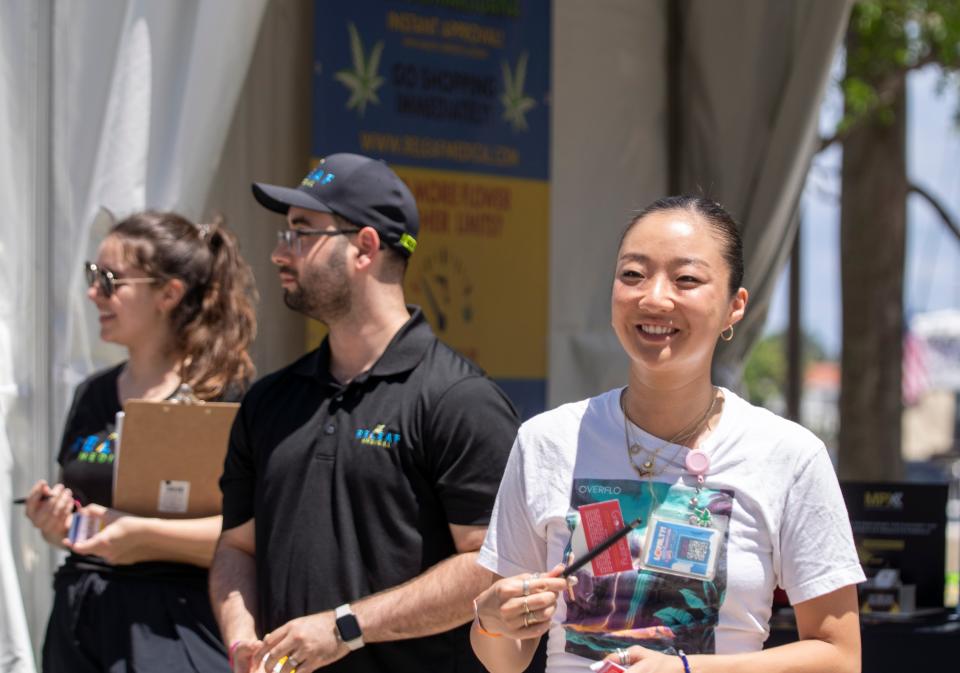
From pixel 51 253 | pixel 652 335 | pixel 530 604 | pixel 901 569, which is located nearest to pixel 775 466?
Answer: pixel 652 335

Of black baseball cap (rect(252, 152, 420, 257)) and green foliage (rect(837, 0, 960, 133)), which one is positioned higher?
green foliage (rect(837, 0, 960, 133))

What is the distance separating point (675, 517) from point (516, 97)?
11.4ft

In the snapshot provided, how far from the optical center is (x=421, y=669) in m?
2.61

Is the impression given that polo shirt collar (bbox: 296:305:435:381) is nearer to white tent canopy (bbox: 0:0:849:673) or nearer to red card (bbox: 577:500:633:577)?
red card (bbox: 577:500:633:577)

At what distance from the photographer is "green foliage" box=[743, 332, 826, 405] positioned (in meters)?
19.0

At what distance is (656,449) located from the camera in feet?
6.52

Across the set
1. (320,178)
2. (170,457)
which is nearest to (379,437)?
(320,178)

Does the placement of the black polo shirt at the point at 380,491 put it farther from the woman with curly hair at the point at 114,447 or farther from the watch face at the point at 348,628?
the woman with curly hair at the point at 114,447

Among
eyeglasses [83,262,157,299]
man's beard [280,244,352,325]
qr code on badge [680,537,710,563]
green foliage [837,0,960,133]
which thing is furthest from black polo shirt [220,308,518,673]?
green foliage [837,0,960,133]

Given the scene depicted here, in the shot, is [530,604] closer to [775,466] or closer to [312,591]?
[775,466]

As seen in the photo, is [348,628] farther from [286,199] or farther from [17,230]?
[17,230]

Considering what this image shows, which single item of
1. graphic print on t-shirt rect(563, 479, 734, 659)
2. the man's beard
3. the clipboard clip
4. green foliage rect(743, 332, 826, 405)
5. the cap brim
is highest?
the cap brim

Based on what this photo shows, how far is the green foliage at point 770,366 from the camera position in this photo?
19000 millimetres

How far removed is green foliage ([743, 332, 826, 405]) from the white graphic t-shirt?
3.43 metres
